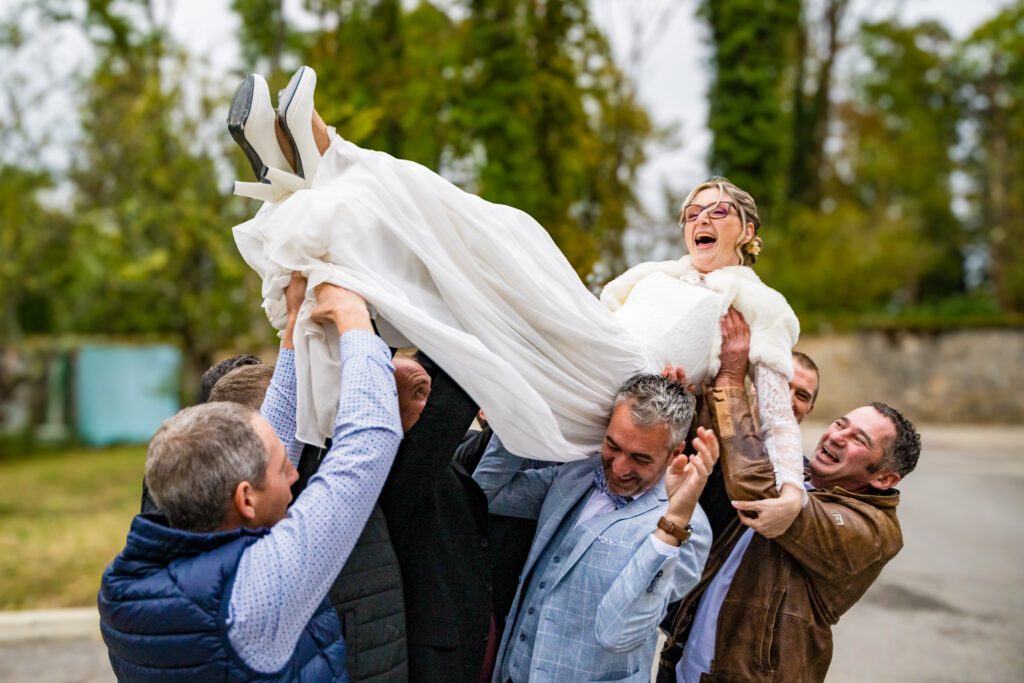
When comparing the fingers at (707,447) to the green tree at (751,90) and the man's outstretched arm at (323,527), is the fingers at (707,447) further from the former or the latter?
the green tree at (751,90)

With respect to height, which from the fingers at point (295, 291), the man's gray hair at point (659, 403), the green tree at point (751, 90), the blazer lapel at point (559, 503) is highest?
the green tree at point (751, 90)

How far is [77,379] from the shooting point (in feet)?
60.2

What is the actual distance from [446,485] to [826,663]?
134cm

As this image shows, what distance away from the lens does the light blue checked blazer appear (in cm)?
218

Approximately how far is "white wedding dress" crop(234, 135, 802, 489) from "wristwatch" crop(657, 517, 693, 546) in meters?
0.30

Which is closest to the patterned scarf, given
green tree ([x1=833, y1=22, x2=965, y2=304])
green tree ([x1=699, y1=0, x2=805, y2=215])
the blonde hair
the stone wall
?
the blonde hair

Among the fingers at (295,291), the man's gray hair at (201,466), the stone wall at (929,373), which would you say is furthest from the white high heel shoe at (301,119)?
the stone wall at (929,373)

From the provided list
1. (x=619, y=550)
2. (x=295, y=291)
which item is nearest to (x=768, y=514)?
(x=619, y=550)

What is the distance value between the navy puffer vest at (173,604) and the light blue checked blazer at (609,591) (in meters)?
0.82

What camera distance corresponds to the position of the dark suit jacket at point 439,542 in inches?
84.9

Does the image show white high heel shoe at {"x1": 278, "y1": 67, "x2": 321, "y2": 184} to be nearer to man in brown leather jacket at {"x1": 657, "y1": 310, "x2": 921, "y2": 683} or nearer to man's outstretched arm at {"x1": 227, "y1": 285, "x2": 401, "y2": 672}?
man's outstretched arm at {"x1": 227, "y1": 285, "x2": 401, "y2": 672}

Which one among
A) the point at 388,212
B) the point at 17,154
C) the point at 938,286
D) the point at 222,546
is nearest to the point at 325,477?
the point at 222,546

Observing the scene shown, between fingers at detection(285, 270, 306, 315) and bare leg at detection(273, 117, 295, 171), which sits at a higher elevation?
bare leg at detection(273, 117, 295, 171)

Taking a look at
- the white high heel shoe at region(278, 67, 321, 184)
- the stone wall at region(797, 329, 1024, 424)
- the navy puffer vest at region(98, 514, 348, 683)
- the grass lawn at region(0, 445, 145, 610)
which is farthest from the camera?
the stone wall at region(797, 329, 1024, 424)
